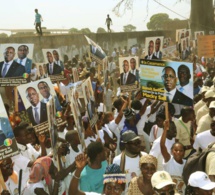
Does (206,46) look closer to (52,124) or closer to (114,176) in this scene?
(52,124)

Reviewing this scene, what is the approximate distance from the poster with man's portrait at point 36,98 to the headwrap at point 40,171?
3.95 feet

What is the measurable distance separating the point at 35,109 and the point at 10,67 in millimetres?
1446

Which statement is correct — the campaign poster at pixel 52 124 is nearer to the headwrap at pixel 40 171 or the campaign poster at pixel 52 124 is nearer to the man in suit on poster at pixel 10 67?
the headwrap at pixel 40 171

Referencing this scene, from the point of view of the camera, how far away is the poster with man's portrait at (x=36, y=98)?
5.07 meters

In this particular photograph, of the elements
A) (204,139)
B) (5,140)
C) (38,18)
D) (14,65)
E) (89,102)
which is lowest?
(204,139)

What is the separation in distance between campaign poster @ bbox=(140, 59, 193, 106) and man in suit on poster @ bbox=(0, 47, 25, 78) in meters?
2.09

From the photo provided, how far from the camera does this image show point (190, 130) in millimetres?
5336

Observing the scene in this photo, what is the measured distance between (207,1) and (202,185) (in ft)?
61.7

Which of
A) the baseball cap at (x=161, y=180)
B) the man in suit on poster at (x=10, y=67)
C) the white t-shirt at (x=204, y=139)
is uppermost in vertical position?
the man in suit on poster at (x=10, y=67)

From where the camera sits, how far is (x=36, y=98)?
5285mm

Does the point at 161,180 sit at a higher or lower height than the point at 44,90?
lower

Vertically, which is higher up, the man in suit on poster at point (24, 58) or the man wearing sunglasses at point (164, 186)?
the man in suit on poster at point (24, 58)

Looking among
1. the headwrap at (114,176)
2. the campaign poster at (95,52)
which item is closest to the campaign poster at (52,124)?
the headwrap at (114,176)

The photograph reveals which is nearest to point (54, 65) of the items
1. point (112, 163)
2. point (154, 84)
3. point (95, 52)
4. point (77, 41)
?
point (95, 52)
